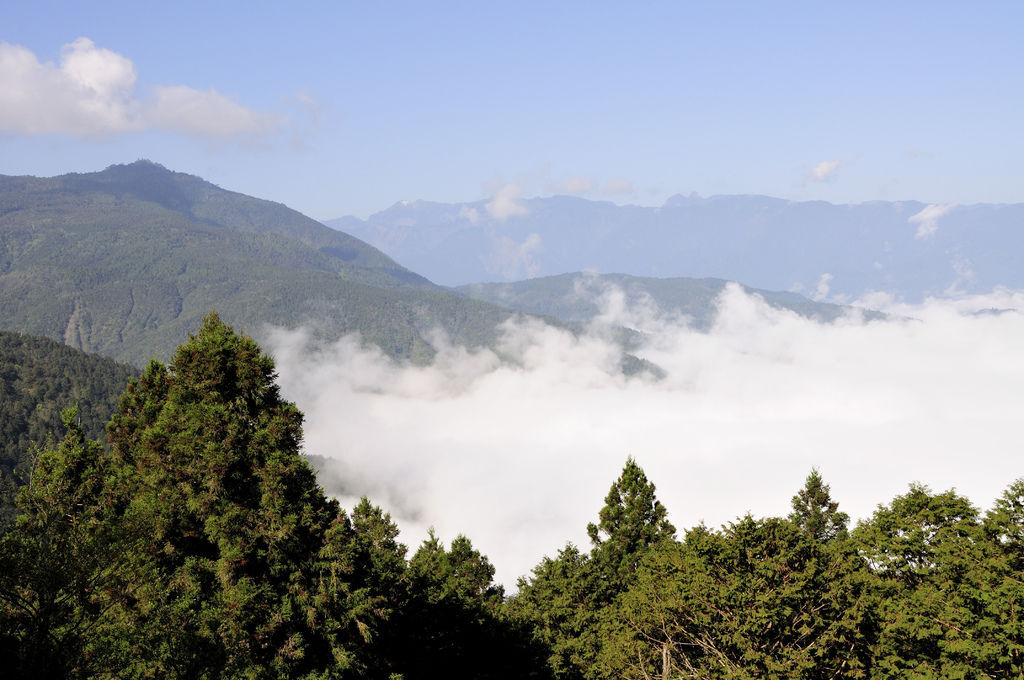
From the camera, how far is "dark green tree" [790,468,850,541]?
217 ft

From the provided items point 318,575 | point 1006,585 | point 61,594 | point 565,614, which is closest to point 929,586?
point 1006,585

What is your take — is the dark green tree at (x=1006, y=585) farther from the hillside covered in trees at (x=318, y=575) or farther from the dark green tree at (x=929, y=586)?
the dark green tree at (x=929, y=586)

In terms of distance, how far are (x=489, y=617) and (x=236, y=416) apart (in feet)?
96.0

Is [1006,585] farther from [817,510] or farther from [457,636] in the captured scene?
[817,510]

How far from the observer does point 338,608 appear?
28406 millimetres

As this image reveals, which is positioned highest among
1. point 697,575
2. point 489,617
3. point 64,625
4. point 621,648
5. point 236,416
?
point 236,416

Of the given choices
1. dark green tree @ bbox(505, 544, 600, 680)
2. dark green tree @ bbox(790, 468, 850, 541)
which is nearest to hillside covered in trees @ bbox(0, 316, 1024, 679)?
dark green tree @ bbox(505, 544, 600, 680)

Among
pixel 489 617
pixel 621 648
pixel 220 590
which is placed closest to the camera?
pixel 220 590

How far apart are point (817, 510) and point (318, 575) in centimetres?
5311

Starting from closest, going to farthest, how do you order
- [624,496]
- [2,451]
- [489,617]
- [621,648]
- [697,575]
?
[697,575], [621,648], [489,617], [624,496], [2,451]

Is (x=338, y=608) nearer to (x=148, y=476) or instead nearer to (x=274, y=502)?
(x=274, y=502)

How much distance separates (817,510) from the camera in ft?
222

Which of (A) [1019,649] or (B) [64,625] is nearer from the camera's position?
(B) [64,625]

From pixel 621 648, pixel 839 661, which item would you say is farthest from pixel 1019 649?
pixel 621 648
